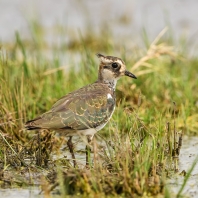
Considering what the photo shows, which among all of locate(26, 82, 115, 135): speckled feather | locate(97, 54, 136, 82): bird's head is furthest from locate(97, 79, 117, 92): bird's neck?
locate(26, 82, 115, 135): speckled feather

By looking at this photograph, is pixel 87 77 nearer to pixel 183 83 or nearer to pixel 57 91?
pixel 57 91

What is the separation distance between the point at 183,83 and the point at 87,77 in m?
1.39

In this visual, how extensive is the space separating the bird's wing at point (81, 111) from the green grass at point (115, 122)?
26 cm

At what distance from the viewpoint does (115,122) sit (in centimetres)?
780

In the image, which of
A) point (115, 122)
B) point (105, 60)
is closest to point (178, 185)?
point (115, 122)

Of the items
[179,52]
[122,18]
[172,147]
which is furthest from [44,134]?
[122,18]

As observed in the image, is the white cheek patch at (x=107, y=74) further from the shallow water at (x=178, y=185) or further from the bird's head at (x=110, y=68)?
the shallow water at (x=178, y=185)

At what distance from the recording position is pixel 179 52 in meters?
10.7

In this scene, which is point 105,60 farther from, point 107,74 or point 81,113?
point 81,113

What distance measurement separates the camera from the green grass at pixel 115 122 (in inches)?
239

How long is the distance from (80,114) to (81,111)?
5 cm

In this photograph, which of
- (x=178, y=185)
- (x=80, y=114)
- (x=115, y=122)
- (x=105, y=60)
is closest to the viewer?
(x=178, y=185)

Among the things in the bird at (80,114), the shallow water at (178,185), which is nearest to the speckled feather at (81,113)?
the bird at (80,114)

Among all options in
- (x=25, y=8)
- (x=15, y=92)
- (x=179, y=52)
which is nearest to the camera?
(x=15, y=92)
